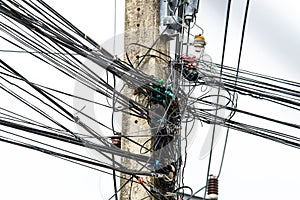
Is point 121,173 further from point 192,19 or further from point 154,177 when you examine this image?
point 192,19

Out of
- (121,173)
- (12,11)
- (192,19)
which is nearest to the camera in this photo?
(12,11)

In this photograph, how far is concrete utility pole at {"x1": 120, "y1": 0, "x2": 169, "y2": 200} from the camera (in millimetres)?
7477

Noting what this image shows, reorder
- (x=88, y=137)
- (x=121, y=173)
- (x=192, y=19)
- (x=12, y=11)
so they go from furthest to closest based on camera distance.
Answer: (x=192, y=19) < (x=121, y=173) < (x=88, y=137) < (x=12, y=11)

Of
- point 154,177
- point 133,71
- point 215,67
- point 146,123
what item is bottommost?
point 154,177

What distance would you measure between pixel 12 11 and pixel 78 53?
93 cm

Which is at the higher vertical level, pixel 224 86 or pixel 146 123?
pixel 224 86

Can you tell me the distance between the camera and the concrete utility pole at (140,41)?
24.5 ft

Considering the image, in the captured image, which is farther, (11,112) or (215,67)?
(215,67)

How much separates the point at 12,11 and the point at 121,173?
2.01 metres

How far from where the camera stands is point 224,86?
851 centimetres

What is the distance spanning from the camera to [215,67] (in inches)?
332

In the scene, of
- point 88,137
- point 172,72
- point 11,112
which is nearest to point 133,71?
point 172,72

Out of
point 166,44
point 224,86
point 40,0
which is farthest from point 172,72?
point 40,0

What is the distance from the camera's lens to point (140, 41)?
7852 mm
